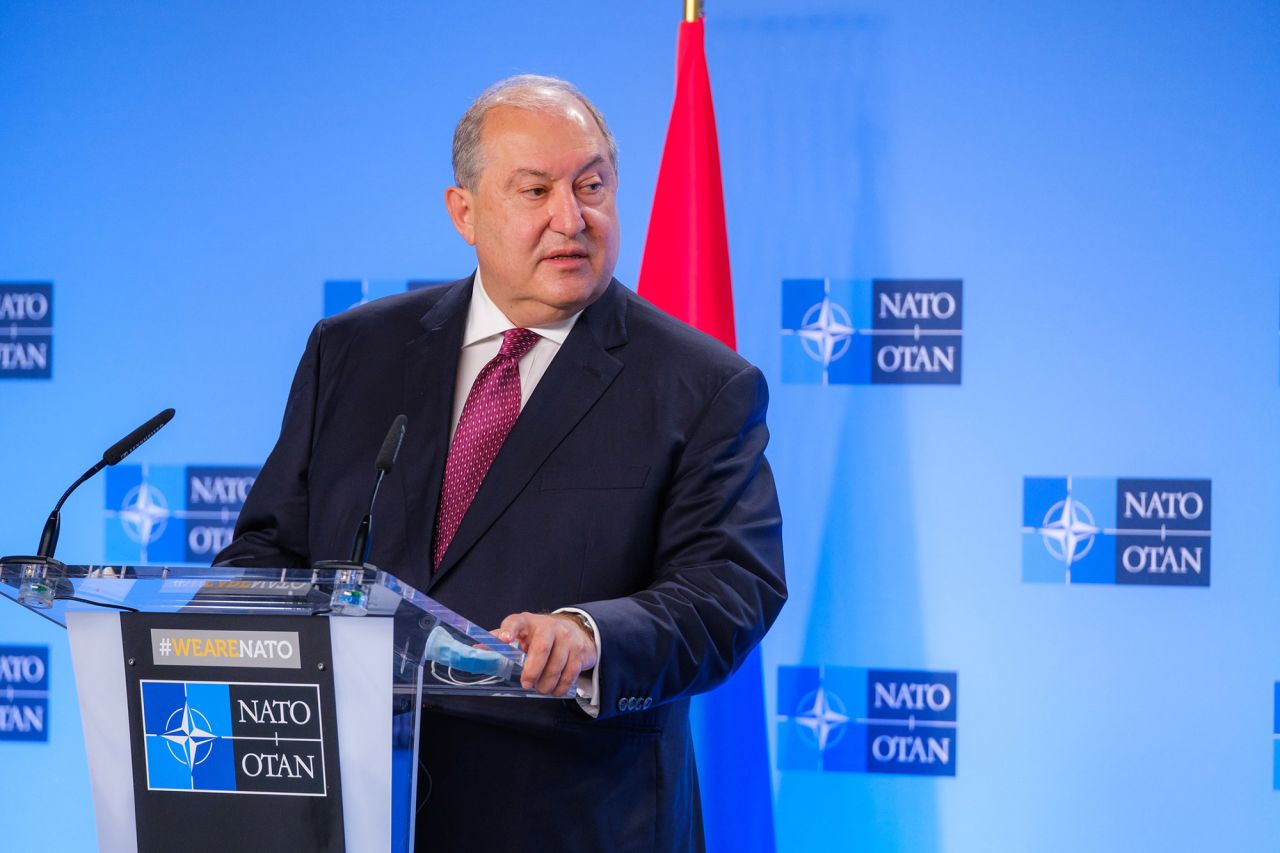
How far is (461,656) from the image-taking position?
1514 millimetres

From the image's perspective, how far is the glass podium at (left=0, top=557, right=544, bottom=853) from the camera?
144 centimetres

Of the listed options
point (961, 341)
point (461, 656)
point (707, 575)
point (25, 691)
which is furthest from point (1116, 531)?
point (25, 691)

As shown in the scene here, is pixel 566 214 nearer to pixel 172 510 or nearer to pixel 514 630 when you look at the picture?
pixel 514 630

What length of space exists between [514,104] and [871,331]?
1753 millimetres

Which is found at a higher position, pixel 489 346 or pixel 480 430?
pixel 489 346

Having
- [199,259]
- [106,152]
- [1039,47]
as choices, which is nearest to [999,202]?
[1039,47]

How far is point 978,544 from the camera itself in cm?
366

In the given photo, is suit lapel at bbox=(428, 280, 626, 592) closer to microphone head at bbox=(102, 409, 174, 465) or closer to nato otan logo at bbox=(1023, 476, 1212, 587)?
microphone head at bbox=(102, 409, 174, 465)

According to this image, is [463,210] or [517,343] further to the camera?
[463,210]

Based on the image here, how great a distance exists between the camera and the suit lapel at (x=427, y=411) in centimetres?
202

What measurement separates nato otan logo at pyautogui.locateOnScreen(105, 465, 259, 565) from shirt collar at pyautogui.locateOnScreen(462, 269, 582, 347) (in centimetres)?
194

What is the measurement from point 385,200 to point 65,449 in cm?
122

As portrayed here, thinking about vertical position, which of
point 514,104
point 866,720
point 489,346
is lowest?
point 866,720

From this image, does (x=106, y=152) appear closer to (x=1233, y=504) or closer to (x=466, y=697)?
(x=466, y=697)
